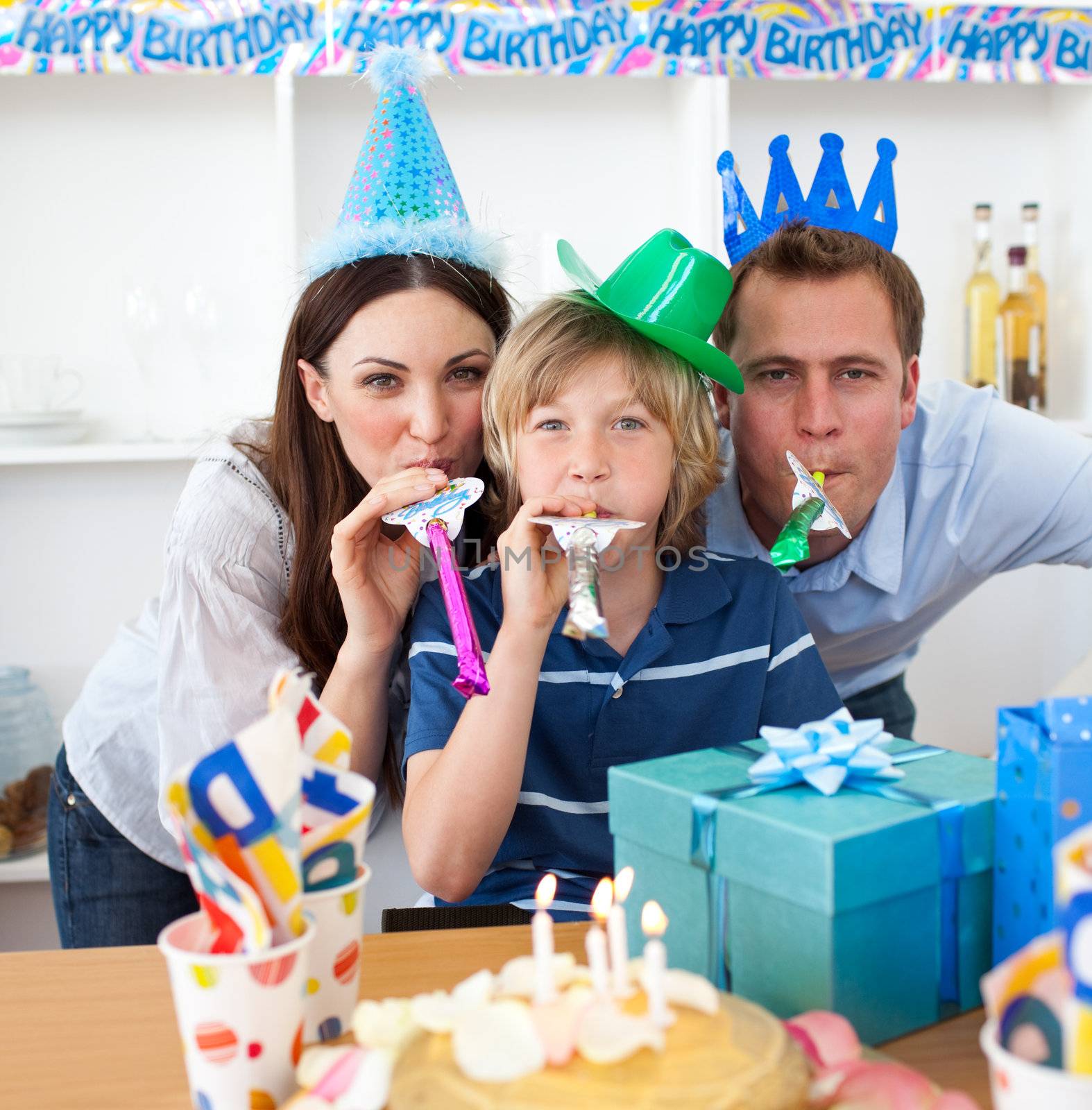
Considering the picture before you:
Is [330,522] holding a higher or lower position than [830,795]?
higher

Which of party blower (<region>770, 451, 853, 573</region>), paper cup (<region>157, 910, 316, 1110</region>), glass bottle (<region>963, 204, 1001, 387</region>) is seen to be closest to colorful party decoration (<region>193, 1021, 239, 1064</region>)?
paper cup (<region>157, 910, 316, 1110</region>)

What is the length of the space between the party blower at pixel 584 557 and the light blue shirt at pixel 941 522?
0.45 meters

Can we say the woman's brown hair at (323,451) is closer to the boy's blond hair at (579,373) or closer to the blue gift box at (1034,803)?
the boy's blond hair at (579,373)

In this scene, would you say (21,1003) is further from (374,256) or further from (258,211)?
(258,211)

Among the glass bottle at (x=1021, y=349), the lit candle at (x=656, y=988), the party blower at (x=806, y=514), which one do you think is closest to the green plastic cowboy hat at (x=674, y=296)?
the party blower at (x=806, y=514)

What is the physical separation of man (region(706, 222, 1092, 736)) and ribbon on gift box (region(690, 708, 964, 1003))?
0.67 metres

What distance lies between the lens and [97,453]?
206 cm

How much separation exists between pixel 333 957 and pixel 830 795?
0.32 meters

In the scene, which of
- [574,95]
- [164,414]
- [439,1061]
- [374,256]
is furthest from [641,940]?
[574,95]

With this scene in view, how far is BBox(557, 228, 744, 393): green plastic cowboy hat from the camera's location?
1.25m

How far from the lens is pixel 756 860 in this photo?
0.74 metres

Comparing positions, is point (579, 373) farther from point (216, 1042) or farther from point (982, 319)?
point (982, 319)

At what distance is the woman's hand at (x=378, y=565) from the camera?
50.8 inches

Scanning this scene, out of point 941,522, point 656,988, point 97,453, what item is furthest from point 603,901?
point 97,453
